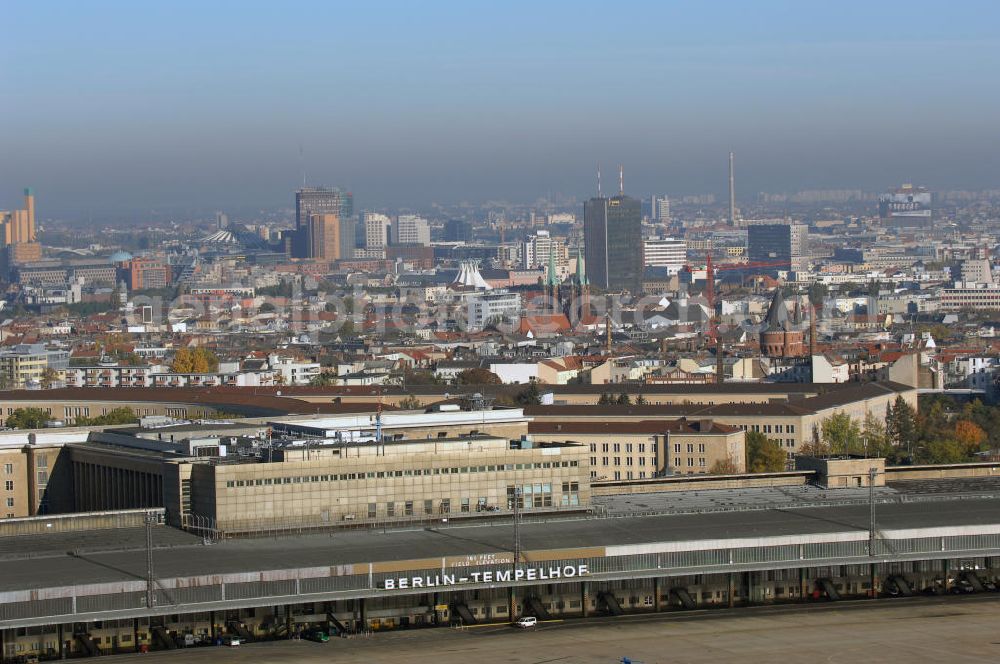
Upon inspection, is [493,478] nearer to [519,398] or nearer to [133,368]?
[519,398]

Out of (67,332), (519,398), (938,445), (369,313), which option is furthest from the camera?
(369,313)

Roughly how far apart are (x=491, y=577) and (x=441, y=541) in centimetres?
241

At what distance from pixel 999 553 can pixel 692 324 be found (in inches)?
4502

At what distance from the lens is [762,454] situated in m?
67.6

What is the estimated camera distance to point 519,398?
271 feet

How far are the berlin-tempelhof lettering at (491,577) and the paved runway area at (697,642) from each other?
821mm

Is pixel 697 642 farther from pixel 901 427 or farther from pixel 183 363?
pixel 183 363

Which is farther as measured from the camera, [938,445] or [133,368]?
[133,368]

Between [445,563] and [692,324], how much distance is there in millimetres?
117951

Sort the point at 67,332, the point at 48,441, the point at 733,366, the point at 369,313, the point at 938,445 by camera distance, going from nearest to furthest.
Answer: the point at 48,441 → the point at 938,445 → the point at 733,366 → the point at 67,332 → the point at 369,313

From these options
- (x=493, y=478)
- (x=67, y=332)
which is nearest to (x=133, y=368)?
(x=67, y=332)

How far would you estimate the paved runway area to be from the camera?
35.0 metres

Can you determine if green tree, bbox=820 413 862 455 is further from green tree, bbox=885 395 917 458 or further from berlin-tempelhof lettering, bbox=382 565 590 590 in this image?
berlin-tempelhof lettering, bbox=382 565 590 590

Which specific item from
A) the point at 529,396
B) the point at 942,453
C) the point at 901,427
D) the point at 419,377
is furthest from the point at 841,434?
the point at 419,377
